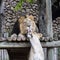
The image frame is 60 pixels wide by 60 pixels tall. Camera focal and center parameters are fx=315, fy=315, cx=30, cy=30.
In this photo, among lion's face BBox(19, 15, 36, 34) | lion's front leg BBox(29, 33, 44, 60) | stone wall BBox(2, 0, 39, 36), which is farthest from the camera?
stone wall BBox(2, 0, 39, 36)

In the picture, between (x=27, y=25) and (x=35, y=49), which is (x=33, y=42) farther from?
(x=27, y=25)

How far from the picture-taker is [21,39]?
4703 millimetres

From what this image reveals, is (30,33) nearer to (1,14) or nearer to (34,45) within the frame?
(34,45)

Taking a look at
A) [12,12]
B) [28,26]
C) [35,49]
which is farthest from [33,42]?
[12,12]

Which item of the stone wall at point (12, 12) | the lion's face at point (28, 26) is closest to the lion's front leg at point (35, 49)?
the lion's face at point (28, 26)

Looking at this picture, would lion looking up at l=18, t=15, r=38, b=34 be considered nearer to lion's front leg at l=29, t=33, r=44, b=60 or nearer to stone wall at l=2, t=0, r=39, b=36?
lion's front leg at l=29, t=33, r=44, b=60

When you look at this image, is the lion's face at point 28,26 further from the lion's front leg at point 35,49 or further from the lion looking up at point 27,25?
the lion's front leg at point 35,49

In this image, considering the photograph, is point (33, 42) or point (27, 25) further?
point (27, 25)

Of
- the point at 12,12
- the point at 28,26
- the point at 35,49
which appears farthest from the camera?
the point at 12,12

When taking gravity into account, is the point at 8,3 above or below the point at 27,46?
above

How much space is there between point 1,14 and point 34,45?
7.94 feet

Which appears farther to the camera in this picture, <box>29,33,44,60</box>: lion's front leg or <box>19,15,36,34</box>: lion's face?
<box>19,15,36,34</box>: lion's face

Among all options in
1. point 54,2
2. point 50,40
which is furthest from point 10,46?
point 54,2

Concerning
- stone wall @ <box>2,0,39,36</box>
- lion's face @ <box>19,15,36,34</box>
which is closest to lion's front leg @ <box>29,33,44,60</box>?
lion's face @ <box>19,15,36,34</box>
